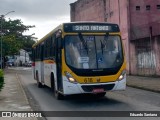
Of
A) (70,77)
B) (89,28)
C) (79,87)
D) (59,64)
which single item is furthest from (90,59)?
(59,64)

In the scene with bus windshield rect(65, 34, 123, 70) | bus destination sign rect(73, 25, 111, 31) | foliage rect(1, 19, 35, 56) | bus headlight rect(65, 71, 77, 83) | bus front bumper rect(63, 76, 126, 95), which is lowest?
bus front bumper rect(63, 76, 126, 95)

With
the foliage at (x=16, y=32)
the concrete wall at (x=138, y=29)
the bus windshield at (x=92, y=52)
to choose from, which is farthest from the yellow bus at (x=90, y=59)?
the foliage at (x=16, y=32)

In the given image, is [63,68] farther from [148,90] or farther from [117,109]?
[148,90]

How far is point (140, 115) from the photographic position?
1080cm

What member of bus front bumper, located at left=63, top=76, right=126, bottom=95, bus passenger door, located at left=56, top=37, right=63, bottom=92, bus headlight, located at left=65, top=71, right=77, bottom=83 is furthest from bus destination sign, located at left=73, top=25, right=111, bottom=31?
bus front bumper, located at left=63, top=76, right=126, bottom=95

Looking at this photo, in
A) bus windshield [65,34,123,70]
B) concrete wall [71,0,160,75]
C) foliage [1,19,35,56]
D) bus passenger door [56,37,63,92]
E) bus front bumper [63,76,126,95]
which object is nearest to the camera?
bus front bumper [63,76,126,95]

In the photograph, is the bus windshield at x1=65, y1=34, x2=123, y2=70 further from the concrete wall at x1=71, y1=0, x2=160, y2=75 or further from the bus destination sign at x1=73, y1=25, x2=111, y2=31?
the concrete wall at x1=71, y1=0, x2=160, y2=75

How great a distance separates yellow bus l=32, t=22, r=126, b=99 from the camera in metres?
13.0

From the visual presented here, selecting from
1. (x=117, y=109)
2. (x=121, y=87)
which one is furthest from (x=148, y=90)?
(x=117, y=109)

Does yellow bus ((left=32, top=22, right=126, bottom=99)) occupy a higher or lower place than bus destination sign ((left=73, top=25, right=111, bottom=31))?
lower

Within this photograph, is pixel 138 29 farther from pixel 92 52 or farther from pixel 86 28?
pixel 92 52

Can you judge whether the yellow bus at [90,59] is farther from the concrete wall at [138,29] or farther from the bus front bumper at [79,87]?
the concrete wall at [138,29]

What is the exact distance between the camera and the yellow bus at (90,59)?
42.7 ft

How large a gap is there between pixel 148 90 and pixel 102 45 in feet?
22.0
